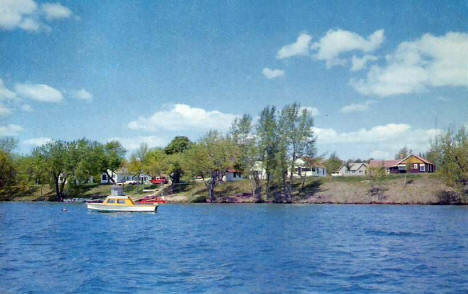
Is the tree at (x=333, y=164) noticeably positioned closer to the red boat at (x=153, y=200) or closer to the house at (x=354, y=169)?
the house at (x=354, y=169)

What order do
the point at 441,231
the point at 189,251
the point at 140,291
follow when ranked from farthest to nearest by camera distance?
the point at 441,231, the point at 189,251, the point at 140,291

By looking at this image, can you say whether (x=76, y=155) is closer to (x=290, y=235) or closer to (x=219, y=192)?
(x=219, y=192)

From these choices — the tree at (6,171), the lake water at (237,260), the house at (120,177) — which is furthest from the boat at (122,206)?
the house at (120,177)

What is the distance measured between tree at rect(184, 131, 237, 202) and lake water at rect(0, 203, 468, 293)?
204 feet

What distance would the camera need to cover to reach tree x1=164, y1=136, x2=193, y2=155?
477 feet

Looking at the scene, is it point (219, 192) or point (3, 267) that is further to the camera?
point (219, 192)

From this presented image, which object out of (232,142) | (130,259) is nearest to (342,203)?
(232,142)

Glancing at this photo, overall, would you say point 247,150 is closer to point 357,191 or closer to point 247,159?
point 247,159

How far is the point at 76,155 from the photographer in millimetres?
123500

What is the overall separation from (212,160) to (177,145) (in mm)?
40986

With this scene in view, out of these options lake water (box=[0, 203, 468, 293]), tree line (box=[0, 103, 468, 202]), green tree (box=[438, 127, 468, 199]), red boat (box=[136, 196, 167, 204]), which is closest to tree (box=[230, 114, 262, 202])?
tree line (box=[0, 103, 468, 202])

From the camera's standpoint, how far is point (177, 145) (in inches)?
5733

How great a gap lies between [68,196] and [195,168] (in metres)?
42.2

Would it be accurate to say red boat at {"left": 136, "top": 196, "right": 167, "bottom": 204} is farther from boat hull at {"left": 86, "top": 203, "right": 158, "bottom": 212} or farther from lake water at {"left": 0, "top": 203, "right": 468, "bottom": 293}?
lake water at {"left": 0, "top": 203, "right": 468, "bottom": 293}
